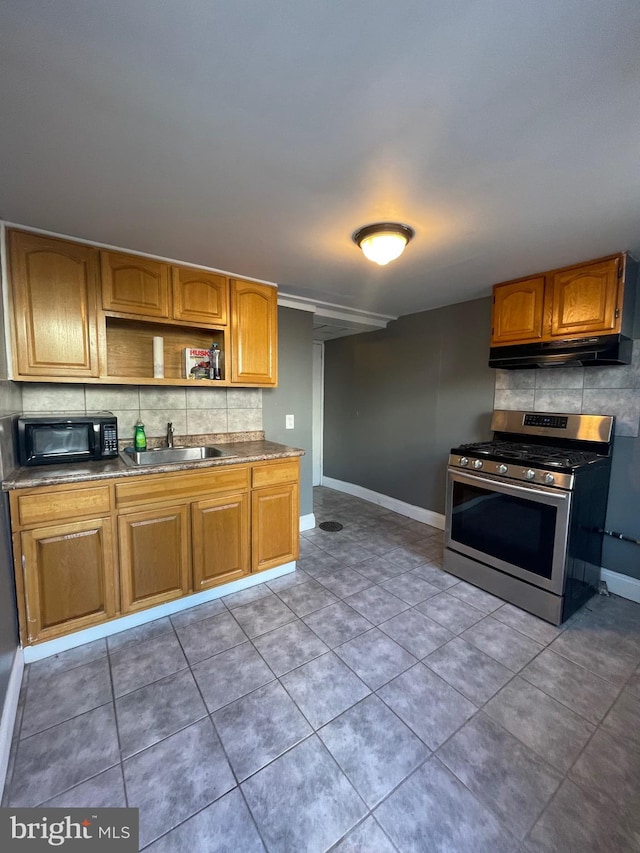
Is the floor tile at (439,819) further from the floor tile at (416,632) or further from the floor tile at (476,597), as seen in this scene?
the floor tile at (476,597)

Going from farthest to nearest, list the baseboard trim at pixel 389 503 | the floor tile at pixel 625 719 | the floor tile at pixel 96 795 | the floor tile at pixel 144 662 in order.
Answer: the baseboard trim at pixel 389 503
the floor tile at pixel 144 662
the floor tile at pixel 625 719
the floor tile at pixel 96 795

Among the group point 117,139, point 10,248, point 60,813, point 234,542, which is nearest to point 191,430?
point 234,542

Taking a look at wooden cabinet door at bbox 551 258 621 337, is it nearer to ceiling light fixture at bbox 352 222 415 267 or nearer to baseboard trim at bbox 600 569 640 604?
ceiling light fixture at bbox 352 222 415 267

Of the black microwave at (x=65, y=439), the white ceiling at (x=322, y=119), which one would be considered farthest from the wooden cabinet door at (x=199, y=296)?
the black microwave at (x=65, y=439)

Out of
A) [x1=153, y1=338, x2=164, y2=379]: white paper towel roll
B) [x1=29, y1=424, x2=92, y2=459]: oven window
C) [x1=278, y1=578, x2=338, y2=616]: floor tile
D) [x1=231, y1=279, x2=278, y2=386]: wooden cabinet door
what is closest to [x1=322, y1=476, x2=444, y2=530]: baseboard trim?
[x1=278, y1=578, x2=338, y2=616]: floor tile

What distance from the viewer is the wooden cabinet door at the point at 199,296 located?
2355 millimetres

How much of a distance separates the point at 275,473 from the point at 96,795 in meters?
1.66

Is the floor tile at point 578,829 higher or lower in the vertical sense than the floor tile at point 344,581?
lower

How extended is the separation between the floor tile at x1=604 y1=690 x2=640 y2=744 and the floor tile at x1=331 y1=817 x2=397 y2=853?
1059 mm

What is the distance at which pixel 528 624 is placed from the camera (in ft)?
6.92

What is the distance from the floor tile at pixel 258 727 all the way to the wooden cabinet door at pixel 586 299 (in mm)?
2679

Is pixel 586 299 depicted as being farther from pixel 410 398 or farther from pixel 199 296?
pixel 199 296

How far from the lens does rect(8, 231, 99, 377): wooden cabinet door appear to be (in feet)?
6.13

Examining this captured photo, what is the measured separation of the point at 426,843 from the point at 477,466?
6.18ft
